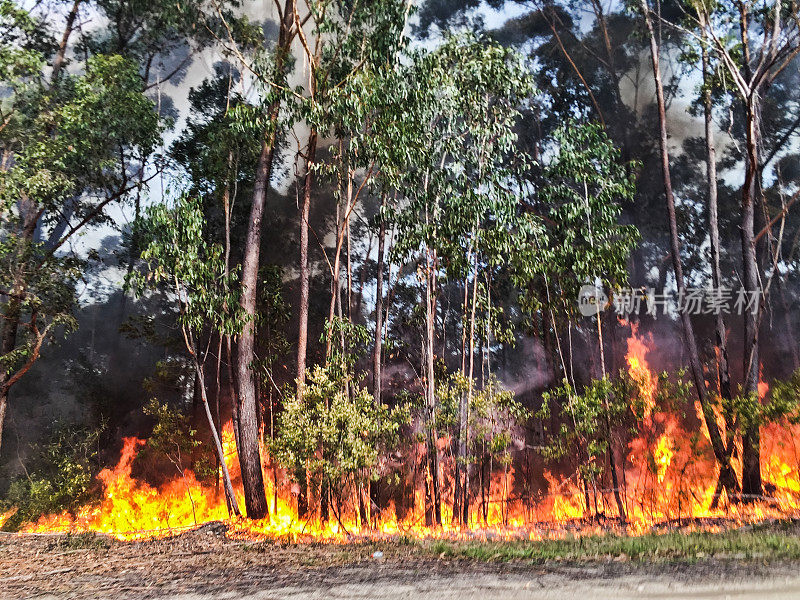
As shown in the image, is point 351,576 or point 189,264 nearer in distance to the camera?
point 351,576

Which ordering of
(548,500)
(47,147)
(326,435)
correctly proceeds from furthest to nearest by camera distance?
(548,500) < (47,147) < (326,435)

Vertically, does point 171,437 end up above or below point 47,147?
below

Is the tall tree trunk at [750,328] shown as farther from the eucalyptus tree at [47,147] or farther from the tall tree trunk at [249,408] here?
the eucalyptus tree at [47,147]

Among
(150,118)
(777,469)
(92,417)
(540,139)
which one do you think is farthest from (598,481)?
(92,417)

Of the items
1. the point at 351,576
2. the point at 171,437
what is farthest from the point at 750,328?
the point at 171,437

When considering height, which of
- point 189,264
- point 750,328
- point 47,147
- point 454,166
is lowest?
point 750,328

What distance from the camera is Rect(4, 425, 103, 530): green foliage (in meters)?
11.1

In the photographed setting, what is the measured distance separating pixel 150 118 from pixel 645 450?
1241 cm

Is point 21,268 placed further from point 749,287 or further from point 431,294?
point 749,287

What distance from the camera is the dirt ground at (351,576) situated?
3.81 m

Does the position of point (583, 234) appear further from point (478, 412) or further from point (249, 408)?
point (249, 408)

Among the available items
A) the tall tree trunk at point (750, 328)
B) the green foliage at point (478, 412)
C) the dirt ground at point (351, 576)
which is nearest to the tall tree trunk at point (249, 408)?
the dirt ground at point (351, 576)

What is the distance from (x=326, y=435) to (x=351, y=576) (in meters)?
2.57

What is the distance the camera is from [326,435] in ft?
23.8
